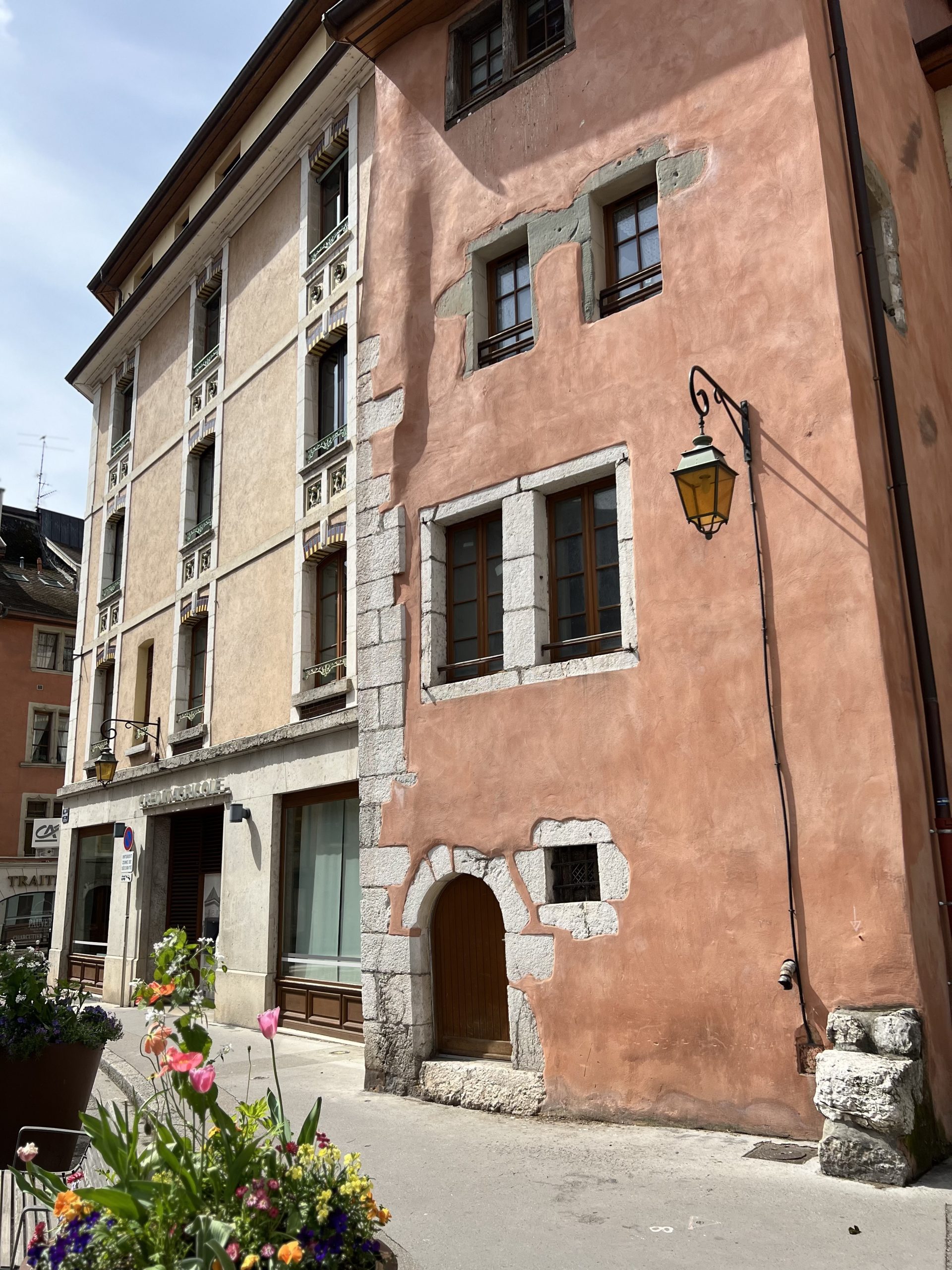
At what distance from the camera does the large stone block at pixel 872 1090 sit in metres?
5.42

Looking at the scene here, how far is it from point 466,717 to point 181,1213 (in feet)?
19.0

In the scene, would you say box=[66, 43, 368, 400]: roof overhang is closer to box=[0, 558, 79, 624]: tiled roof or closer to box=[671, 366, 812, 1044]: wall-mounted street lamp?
box=[671, 366, 812, 1044]: wall-mounted street lamp

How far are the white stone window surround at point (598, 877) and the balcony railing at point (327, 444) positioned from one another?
6465 millimetres

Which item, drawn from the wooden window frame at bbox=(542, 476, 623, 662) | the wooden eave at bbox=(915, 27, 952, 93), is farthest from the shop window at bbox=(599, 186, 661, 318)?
the wooden eave at bbox=(915, 27, 952, 93)

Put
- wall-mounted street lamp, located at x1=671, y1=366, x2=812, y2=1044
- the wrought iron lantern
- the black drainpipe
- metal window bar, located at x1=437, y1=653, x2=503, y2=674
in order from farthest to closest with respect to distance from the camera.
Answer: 1. the wrought iron lantern
2. metal window bar, located at x1=437, y1=653, x2=503, y2=674
3. the black drainpipe
4. wall-mounted street lamp, located at x1=671, y1=366, x2=812, y2=1044

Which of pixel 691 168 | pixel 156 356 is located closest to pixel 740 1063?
pixel 691 168

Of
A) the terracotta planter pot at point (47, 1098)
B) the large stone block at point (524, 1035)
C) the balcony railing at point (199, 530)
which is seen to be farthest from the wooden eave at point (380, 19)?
the terracotta planter pot at point (47, 1098)

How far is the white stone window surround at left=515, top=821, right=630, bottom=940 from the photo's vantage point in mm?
7277

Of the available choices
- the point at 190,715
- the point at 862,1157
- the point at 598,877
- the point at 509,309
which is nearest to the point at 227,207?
the point at 190,715

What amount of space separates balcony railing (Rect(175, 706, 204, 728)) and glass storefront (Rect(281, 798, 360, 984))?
133 inches

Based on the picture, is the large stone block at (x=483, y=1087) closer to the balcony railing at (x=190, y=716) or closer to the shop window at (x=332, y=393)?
the shop window at (x=332, y=393)

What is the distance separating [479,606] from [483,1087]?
3807 millimetres

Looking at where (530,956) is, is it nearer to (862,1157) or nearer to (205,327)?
(862,1157)

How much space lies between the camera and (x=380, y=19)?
10.3m
